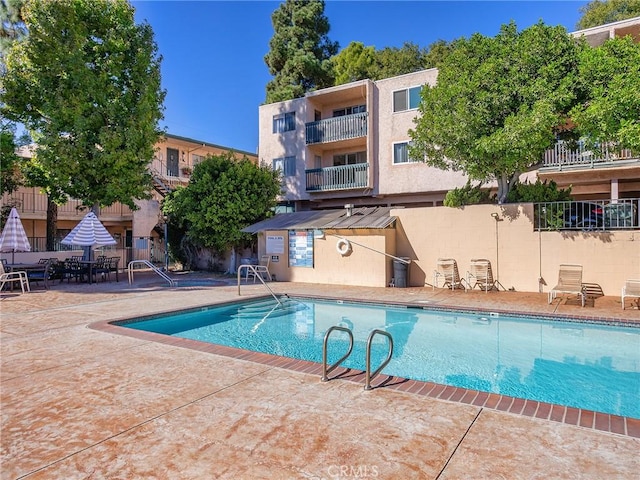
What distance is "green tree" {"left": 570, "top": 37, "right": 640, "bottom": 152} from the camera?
35.3 feet

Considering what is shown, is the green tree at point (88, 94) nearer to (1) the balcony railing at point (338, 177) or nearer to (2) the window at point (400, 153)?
(1) the balcony railing at point (338, 177)

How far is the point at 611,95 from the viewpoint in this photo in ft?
36.0

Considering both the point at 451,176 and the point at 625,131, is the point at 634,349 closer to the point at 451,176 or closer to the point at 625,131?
the point at 625,131

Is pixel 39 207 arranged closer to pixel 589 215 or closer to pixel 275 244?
pixel 275 244

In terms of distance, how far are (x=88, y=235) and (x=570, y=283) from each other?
61.0ft

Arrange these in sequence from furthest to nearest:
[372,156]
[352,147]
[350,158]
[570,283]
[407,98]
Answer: [350,158]
[352,147]
[372,156]
[407,98]
[570,283]

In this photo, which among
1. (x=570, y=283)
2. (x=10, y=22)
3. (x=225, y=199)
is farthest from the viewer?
(x=10, y=22)

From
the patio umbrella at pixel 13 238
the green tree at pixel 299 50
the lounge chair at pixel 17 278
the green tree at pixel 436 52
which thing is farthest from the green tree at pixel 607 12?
the lounge chair at pixel 17 278

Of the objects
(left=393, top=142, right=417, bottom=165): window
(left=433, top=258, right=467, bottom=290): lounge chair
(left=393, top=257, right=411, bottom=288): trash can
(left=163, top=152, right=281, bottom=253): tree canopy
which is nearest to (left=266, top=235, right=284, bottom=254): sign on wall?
(left=163, top=152, right=281, bottom=253): tree canopy

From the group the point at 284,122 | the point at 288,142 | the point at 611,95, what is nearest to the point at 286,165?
the point at 288,142

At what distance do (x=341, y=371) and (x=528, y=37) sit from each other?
1273 cm

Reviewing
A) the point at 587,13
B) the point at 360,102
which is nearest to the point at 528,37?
the point at 360,102

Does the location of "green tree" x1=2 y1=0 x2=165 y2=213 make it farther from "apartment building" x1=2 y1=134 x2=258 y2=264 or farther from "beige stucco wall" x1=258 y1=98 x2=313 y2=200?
"beige stucco wall" x1=258 y1=98 x2=313 y2=200

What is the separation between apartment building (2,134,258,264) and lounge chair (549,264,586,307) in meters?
19.5
